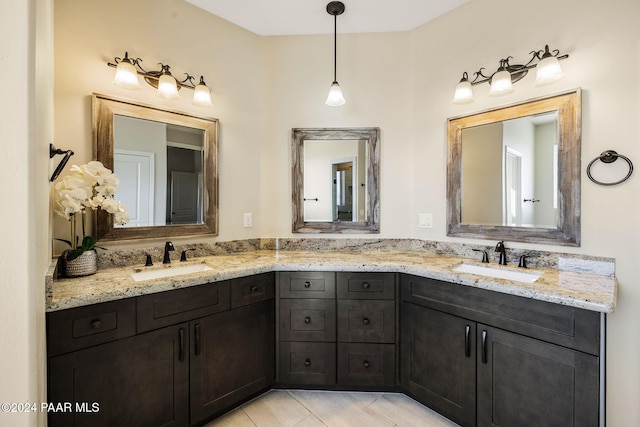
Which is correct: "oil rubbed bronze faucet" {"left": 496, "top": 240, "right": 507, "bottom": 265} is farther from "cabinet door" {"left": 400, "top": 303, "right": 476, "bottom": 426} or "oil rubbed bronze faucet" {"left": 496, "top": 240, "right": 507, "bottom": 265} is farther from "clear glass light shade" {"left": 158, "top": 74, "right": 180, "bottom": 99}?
"clear glass light shade" {"left": 158, "top": 74, "right": 180, "bottom": 99}

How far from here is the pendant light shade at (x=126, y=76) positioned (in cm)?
166

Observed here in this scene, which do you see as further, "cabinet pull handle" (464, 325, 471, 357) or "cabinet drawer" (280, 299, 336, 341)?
"cabinet drawer" (280, 299, 336, 341)

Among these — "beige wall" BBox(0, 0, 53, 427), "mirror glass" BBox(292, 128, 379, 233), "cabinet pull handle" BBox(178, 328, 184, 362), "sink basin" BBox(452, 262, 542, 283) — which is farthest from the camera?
"mirror glass" BBox(292, 128, 379, 233)

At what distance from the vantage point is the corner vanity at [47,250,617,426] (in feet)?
4.08

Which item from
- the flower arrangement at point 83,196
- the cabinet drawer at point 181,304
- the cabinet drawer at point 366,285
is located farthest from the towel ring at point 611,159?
the flower arrangement at point 83,196

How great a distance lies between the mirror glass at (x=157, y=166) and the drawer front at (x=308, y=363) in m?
1.05

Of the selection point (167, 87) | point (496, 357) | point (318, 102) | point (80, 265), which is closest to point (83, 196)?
point (80, 265)

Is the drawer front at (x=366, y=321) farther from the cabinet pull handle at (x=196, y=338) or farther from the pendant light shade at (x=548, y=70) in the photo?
the pendant light shade at (x=548, y=70)

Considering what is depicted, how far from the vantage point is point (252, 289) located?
182 centimetres

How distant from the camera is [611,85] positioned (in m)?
1.53

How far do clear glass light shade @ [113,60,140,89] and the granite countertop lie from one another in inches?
41.3

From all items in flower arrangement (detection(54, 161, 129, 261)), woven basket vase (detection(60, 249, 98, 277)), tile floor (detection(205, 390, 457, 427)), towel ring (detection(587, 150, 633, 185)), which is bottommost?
tile floor (detection(205, 390, 457, 427))

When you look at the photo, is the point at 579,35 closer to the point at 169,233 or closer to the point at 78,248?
the point at 169,233

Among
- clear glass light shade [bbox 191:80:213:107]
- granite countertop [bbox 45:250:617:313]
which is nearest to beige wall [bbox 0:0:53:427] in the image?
granite countertop [bbox 45:250:617:313]
